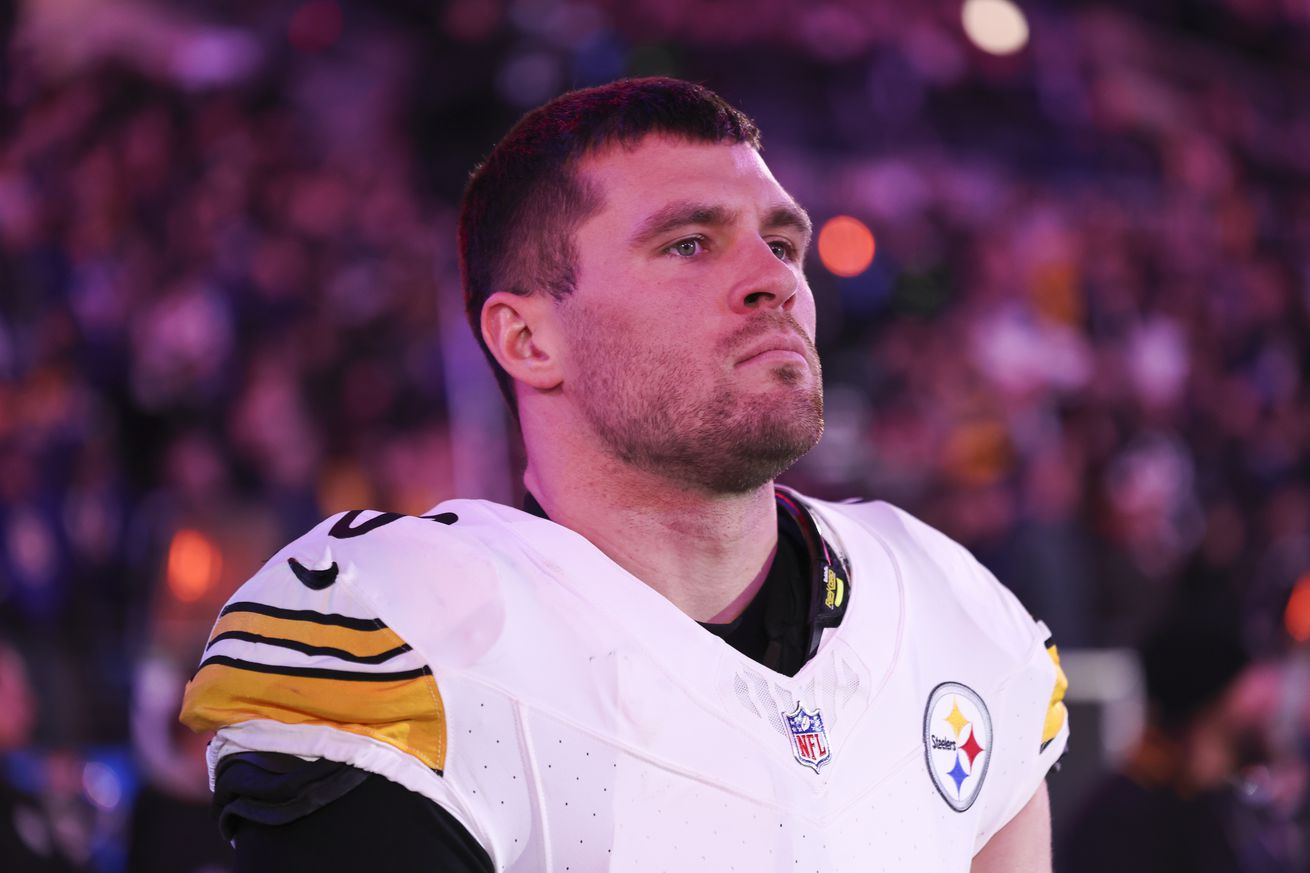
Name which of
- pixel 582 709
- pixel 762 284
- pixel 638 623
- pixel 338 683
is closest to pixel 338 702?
Result: pixel 338 683

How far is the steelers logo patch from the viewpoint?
2051 millimetres

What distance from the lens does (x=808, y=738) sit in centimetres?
196

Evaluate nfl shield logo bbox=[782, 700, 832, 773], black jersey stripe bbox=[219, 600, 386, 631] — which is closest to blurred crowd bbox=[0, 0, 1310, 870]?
black jersey stripe bbox=[219, 600, 386, 631]

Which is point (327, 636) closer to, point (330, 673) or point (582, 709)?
point (330, 673)

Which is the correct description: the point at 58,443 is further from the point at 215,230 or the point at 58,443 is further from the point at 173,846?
the point at 173,846

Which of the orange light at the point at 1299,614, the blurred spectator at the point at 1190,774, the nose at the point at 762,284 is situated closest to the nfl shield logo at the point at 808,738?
the nose at the point at 762,284

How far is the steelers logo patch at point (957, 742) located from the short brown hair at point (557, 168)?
2.43 ft

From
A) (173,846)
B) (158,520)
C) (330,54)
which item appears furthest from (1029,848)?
(330,54)

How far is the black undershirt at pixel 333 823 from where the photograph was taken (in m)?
1.70

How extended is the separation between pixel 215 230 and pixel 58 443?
1.37m

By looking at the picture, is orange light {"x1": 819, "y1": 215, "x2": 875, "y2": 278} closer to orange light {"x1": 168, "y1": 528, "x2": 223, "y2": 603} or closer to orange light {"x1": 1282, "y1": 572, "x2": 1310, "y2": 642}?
orange light {"x1": 1282, "y1": 572, "x2": 1310, "y2": 642}

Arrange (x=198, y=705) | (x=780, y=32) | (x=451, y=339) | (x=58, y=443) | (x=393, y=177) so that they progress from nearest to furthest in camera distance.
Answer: (x=198, y=705), (x=58, y=443), (x=451, y=339), (x=393, y=177), (x=780, y=32)

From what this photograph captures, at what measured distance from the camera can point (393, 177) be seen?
26.2ft

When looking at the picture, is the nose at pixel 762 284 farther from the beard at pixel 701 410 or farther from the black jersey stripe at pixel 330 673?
the black jersey stripe at pixel 330 673
